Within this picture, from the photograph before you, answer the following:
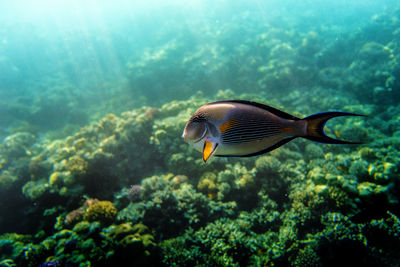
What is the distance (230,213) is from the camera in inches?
175

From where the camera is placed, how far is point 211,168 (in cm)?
562

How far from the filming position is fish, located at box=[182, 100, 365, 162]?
3.50 ft

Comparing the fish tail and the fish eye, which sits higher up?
the fish eye

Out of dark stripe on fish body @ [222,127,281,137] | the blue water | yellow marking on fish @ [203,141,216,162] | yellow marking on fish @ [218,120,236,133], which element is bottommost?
the blue water

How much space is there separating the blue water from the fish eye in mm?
3363

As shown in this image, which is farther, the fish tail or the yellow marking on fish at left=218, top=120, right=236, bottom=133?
the yellow marking on fish at left=218, top=120, right=236, bottom=133

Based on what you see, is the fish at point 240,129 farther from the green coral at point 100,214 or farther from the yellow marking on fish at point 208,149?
the green coral at point 100,214

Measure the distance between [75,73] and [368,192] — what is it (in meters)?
28.9

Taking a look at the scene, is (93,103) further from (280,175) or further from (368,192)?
(368,192)

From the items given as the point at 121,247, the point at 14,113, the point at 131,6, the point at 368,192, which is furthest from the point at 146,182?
the point at 131,6

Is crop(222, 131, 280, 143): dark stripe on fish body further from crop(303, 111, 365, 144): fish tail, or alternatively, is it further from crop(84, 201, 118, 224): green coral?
crop(84, 201, 118, 224): green coral

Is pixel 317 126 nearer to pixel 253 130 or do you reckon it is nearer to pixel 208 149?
pixel 253 130

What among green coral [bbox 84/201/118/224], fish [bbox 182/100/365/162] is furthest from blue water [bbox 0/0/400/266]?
fish [bbox 182/100/365/162]

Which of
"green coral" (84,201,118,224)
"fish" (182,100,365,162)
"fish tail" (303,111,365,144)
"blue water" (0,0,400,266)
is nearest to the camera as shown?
"fish tail" (303,111,365,144)
